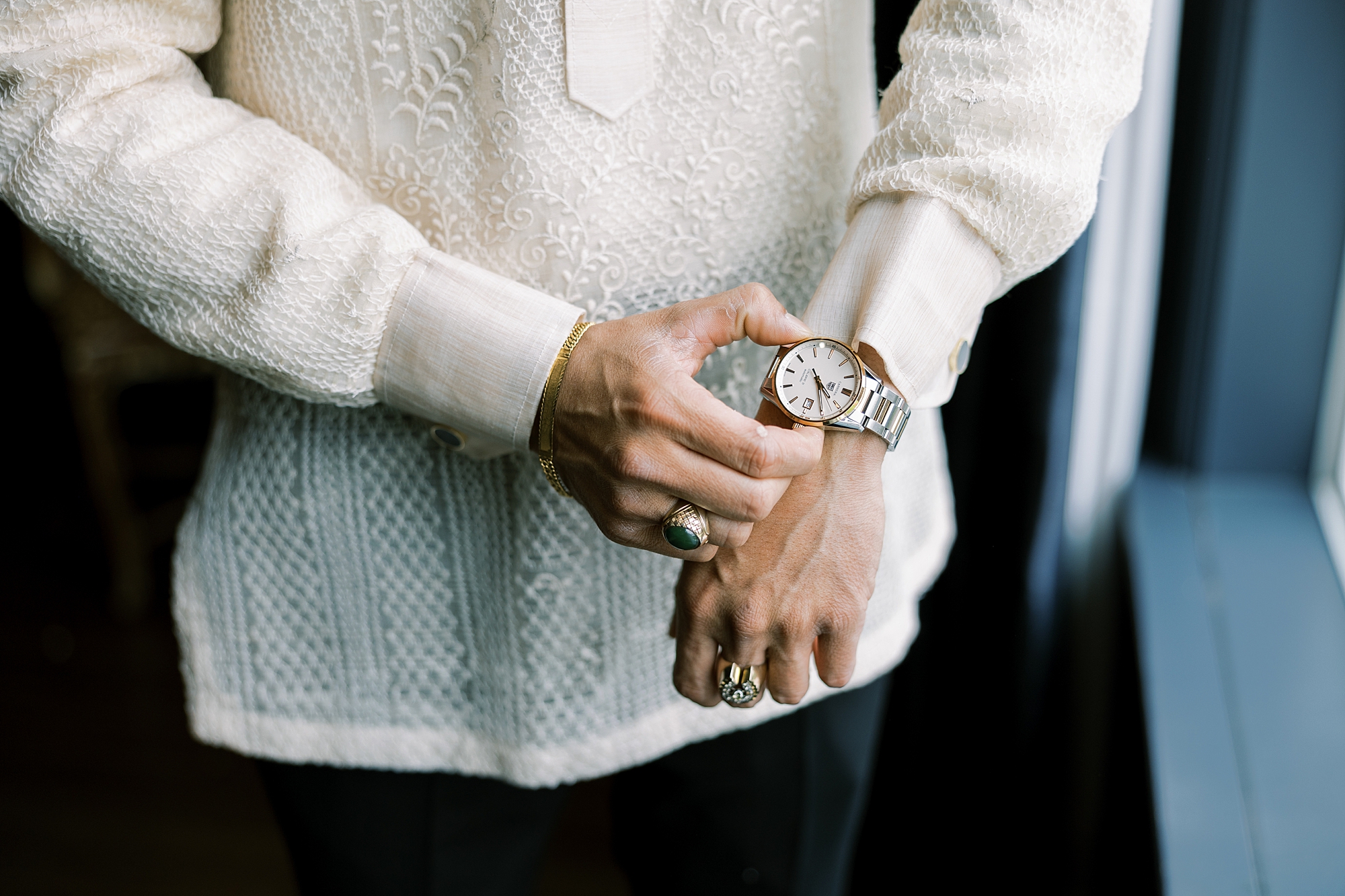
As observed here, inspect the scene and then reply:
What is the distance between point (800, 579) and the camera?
2.15ft

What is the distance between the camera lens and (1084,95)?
2.15ft

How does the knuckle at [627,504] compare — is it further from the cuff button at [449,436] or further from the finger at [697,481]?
the cuff button at [449,436]

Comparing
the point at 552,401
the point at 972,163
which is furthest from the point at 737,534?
the point at 972,163

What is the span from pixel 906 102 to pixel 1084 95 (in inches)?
4.3

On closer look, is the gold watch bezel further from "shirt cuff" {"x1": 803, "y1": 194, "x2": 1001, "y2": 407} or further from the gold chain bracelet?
the gold chain bracelet

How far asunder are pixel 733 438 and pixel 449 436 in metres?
0.23

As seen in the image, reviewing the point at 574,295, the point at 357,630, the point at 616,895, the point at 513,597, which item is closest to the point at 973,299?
the point at 574,295

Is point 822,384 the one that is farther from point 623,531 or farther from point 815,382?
point 623,531

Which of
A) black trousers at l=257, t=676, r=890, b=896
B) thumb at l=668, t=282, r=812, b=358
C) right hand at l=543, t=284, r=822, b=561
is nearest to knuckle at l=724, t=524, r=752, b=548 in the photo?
right hand at l=543, t=284, r=822, b=561

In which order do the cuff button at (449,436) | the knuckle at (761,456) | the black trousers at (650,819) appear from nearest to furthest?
the knuckle at (761,456), the cuff button at (449,436), the black trousers at (650,819)

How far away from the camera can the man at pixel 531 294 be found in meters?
0.65

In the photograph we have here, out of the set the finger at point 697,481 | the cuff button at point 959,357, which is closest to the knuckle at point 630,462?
the finger at point 697,481

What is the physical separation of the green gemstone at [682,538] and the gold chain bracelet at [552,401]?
96mm

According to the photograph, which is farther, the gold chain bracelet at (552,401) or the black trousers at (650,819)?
the black trousers at (650,819)
